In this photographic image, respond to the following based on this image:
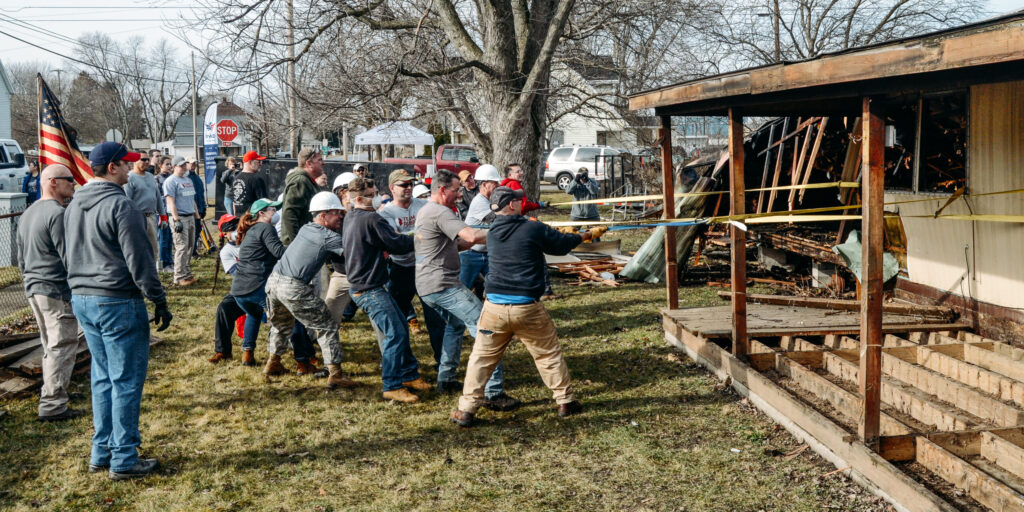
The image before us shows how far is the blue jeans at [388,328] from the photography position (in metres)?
6.56

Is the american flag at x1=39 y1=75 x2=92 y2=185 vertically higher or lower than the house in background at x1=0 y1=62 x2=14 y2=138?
lower

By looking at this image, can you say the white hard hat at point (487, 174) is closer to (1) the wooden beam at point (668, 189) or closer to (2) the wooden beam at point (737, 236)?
(1) the wooden beam at point (668, 189)

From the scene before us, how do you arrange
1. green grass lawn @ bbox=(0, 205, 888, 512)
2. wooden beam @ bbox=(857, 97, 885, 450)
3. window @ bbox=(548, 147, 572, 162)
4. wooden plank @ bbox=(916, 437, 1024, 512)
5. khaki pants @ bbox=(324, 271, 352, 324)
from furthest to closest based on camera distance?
window @ bbox=(548, 147, 572, 162) → khaki pants @ bbox=(324, 271, 352, 324) → green grass lawn @ bbox=(0, 205, 888, 512) → wooden beam @ bbox=(857, 97, 885, 450) → wooden plank @ bbox=(916, 437, 1024, 512)

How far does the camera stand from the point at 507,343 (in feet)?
19.8

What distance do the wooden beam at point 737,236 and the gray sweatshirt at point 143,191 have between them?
25.7ft

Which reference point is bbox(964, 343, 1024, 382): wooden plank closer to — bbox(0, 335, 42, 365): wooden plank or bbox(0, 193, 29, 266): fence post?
bbox(0, 335, 42, 365): wooden plank

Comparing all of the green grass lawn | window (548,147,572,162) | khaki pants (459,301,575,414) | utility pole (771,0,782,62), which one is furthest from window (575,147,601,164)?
khaki pants (459,301,575,414)

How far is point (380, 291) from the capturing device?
6.62 meters

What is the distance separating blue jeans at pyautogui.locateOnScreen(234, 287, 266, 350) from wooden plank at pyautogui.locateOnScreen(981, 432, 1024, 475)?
6006mm

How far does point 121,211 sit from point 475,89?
460 inches

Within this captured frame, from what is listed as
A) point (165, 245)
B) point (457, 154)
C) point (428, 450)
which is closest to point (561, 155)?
point (457, 154)

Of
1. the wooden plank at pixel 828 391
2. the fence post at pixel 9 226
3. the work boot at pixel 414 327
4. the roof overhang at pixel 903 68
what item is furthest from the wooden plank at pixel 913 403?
the fence post at pixel 9 226

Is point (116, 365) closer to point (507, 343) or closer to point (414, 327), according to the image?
point (507, 343)

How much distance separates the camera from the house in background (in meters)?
40.1
